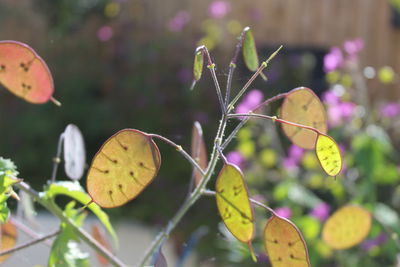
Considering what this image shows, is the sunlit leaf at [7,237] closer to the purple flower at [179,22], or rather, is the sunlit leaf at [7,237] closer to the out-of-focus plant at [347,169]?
the out-of-focus plant at [347,169]

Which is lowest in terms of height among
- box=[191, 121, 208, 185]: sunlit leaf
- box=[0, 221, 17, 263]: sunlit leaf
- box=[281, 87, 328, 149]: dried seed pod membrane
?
A: box=[0, 221, 17, 263]: sunlit leaf

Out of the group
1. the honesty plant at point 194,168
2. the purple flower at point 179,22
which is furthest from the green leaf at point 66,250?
the purple flower at point 179,22

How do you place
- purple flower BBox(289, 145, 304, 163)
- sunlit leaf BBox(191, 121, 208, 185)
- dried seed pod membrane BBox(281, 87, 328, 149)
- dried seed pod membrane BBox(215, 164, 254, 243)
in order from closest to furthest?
→ 1. dried seed pod membrane BBox(215, 164, 254, 243)
2. dried seed pod membrane BBox(281, 87, 328, 149)
3. sunlit leaf BBox(191, 121, 208, 185)
4. purple flower BBox(289, 145, 304, 163)

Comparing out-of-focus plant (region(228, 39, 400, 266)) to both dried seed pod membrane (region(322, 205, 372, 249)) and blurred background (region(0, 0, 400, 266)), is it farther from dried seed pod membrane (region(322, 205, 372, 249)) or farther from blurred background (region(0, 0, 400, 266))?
dried seed pod membrane (region(322, 205, 372, 249))

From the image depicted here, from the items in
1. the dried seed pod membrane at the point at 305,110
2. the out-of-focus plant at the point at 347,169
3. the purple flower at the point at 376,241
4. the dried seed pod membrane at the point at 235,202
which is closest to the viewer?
the dried seed pod membrane at the point at 235,202

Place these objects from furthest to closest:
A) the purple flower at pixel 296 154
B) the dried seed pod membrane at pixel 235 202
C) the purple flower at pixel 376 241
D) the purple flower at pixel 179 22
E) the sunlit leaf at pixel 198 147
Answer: the purple flower at pixel 179 22
the purple flower at pixel 296 154
the purple flower at pixel 376 241
the sunlit leaf at pixel 198 147
the dried seed pod membrane at pixel 235 202

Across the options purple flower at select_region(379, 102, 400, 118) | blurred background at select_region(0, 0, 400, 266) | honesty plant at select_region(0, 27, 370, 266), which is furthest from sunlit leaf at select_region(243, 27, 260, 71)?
blurred background at select_region(0, 0, 400, 266)

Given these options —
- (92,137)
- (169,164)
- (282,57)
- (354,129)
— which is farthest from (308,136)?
(282,57)

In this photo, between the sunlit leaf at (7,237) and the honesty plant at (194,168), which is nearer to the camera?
the honesty plant at (194,168)
